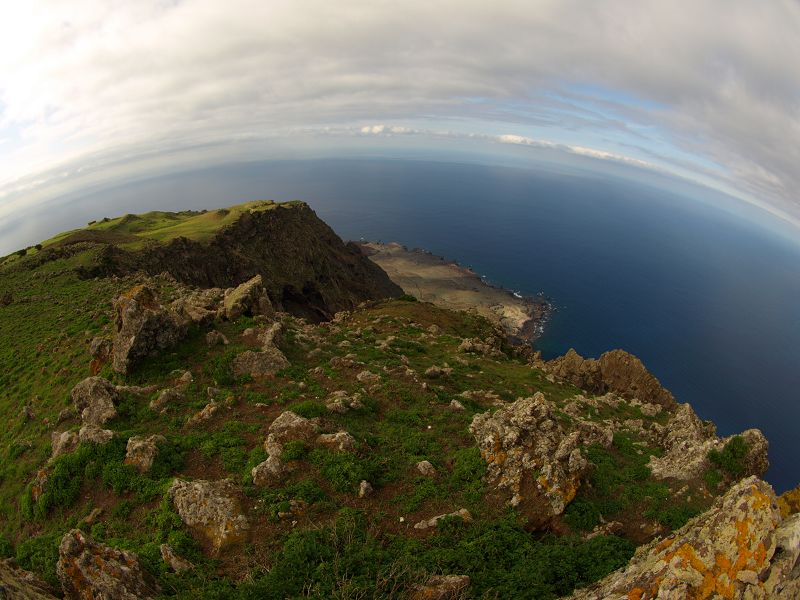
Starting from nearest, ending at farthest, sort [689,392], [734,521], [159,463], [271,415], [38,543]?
[734,521] → [38,543] → [159,463] → [271,415] → [689,392]

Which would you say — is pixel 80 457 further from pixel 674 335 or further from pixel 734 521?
pixel 674 335

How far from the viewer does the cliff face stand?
60.4 meters

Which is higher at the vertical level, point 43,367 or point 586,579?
point 43,367

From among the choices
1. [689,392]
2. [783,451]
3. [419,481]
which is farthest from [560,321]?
[419,481]

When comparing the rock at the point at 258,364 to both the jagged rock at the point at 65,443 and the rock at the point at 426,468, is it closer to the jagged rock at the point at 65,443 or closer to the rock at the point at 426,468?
the jagged rock at the point at 65,443

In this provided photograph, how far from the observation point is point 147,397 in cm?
2111

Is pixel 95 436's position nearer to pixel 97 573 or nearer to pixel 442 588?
pixel 97 573

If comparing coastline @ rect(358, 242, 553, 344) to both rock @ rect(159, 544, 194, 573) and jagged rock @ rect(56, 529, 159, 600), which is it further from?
jagged rock @ rect(56, 529, 159, 600)

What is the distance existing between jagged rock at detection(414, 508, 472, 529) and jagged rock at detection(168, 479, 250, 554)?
623cm

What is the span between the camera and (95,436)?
17.3 meters

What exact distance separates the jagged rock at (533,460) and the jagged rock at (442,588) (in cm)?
457

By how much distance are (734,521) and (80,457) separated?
22743 millimetres

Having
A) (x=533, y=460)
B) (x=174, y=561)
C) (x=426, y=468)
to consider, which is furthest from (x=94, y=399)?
(x=533, y=460)

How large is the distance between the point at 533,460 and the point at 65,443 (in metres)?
21.3
